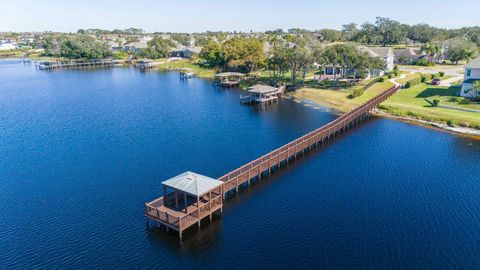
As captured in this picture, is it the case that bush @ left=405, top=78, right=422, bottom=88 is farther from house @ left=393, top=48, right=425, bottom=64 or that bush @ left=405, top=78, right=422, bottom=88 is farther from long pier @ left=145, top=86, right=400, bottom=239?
long pier @ left=145, top=86, right=400, bottom=239

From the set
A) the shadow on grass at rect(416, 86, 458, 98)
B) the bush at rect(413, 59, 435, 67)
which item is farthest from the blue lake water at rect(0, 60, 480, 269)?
the bush at rect(413, 59, 435, 67)

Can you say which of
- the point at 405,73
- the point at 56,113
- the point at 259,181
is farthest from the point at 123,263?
the point at 405,73

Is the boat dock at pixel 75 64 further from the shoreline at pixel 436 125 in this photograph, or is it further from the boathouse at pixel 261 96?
the shoreline at pixel 436 125

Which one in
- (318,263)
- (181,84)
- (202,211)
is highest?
(181,84)

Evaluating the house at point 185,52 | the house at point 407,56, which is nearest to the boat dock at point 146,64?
the house at point 185,52

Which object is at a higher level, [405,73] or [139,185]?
[405,73]

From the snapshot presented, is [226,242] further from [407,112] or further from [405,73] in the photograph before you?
[405,73]

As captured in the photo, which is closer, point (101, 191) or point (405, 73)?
point (101, 191)
